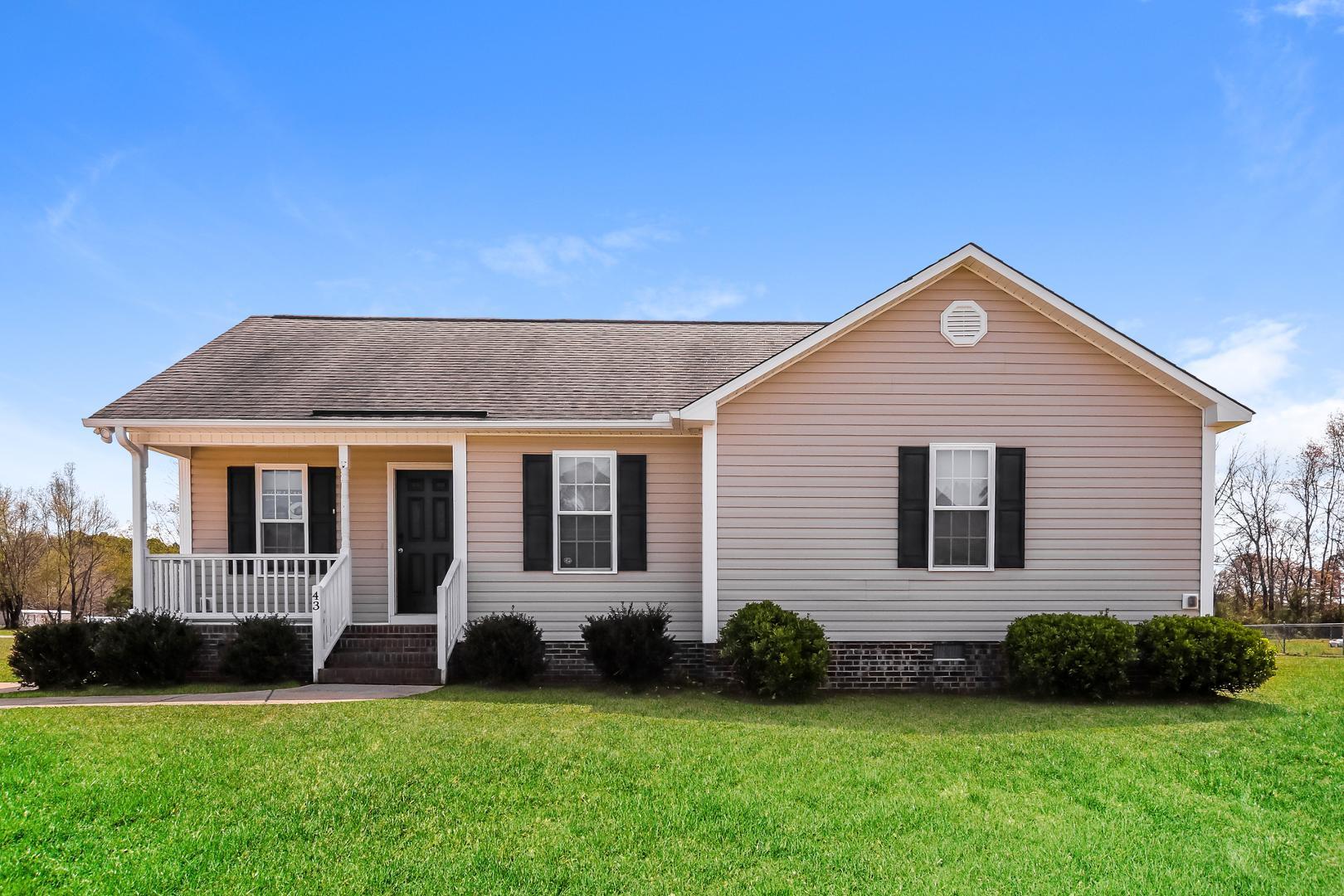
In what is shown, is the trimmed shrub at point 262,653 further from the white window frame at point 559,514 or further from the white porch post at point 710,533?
the white porch post at point 710,533

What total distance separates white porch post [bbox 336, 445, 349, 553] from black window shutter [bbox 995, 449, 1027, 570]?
8.50 metres

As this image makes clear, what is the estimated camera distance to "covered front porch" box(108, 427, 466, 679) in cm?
1045

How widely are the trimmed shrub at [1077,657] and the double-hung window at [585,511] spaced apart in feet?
17.4

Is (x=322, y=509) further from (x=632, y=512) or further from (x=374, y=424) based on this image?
(x=632, y=512)

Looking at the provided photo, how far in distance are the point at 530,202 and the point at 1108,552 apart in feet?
36.7

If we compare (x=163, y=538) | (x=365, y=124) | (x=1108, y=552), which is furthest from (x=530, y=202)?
(x=163, y=538)

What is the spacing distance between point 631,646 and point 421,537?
12.8 feet

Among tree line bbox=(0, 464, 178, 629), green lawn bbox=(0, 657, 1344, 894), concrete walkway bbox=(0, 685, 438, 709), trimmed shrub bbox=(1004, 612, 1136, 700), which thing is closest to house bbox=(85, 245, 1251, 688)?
concrete walkway bbox=(0, 685, 438, 709)

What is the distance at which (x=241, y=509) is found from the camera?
11258 mm

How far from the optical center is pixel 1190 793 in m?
5.95

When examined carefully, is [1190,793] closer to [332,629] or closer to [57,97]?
[332,629]

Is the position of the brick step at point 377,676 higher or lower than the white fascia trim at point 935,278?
lower

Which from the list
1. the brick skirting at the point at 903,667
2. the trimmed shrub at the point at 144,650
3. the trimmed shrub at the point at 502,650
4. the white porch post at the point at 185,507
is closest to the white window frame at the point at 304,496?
the white porch post at the point at 185,507

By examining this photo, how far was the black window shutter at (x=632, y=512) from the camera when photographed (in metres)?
10.6
